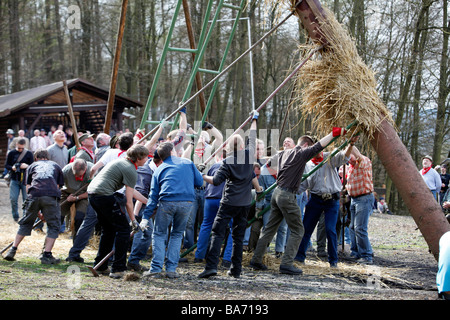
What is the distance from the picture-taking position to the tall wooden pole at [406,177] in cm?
575

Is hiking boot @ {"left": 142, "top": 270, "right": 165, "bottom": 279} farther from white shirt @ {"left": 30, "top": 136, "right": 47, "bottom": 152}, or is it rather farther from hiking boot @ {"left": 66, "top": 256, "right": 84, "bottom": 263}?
white shirt @ {"left": 30, "top": 136, "right": 47, "bottom": 152}

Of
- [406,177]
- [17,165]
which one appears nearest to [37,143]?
[17,165]

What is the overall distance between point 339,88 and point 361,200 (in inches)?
106

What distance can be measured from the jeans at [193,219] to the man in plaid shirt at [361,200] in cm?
244

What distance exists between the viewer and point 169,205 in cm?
613

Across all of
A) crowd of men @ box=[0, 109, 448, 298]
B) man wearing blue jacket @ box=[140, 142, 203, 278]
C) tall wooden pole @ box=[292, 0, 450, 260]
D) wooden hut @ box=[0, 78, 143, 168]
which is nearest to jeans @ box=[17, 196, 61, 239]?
crowd of men @ box=[0, 109, 448, 298]

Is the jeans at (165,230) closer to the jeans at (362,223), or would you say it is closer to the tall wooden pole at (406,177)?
the tall wooden pole at (406,177)

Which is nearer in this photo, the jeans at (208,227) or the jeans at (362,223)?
the jeans at (208,227)

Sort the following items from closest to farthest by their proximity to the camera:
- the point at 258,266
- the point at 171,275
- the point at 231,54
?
1. the point at 171,275
2. the point at 258,266
3. the point at 231,54

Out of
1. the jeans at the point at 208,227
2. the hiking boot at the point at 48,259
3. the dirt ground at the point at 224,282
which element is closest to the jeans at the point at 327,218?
the dirt ground at the point at 224,282

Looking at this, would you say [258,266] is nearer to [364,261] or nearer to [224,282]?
[224,282]

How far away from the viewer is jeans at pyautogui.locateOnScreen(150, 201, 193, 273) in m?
6.12

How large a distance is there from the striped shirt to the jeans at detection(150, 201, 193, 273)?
324 centimetres

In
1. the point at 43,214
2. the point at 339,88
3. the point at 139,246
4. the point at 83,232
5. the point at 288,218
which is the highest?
the point at 339,88
